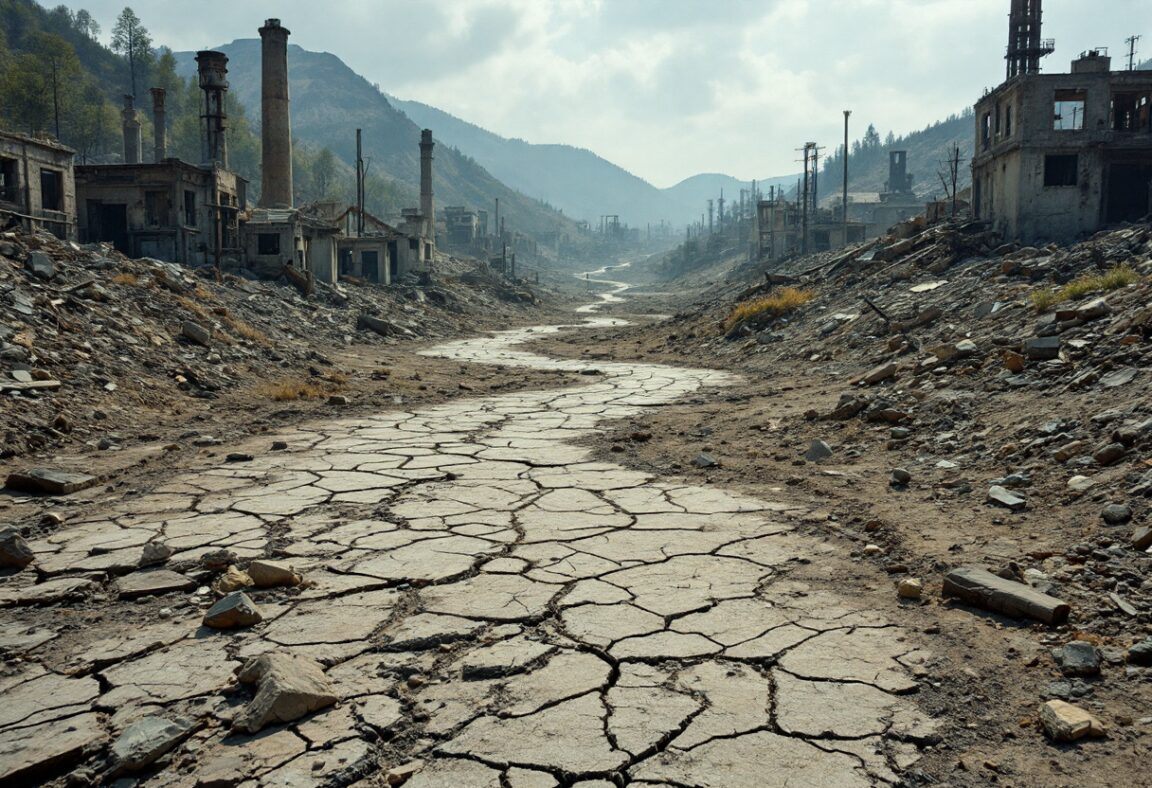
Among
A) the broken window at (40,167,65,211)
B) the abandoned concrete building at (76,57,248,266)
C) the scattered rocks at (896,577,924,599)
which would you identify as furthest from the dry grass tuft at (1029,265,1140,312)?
the broken window at (40,167,65,211)

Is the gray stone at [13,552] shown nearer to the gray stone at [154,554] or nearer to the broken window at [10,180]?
the gray stone at [154,554]

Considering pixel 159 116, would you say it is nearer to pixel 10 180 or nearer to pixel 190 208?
pixel 190 208

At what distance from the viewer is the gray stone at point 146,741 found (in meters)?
2.40

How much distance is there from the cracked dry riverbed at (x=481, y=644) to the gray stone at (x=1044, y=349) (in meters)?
3.75

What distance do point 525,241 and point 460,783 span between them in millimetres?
106432

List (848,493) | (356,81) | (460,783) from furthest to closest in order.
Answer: (356,81)
(848,493)
(460,783)

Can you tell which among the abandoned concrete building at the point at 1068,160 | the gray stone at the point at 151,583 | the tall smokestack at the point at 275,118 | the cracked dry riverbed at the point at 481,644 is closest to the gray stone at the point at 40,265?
the cracked dry riverbed at the point at 481,644

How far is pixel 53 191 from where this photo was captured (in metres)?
26.2

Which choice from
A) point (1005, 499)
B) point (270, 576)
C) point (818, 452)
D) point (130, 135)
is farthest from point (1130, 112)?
point (130, 135)

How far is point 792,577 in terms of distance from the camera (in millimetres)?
3957

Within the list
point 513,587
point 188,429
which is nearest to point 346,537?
point 513,587

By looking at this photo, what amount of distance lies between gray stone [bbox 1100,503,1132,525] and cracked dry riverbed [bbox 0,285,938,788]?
143 cm

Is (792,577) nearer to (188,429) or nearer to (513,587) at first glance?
(513,587)

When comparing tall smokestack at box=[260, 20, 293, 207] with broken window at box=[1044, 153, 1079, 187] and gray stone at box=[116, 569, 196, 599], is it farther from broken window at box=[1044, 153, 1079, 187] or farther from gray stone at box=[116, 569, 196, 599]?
gray stone at box=[116, 569, 196, 599]
